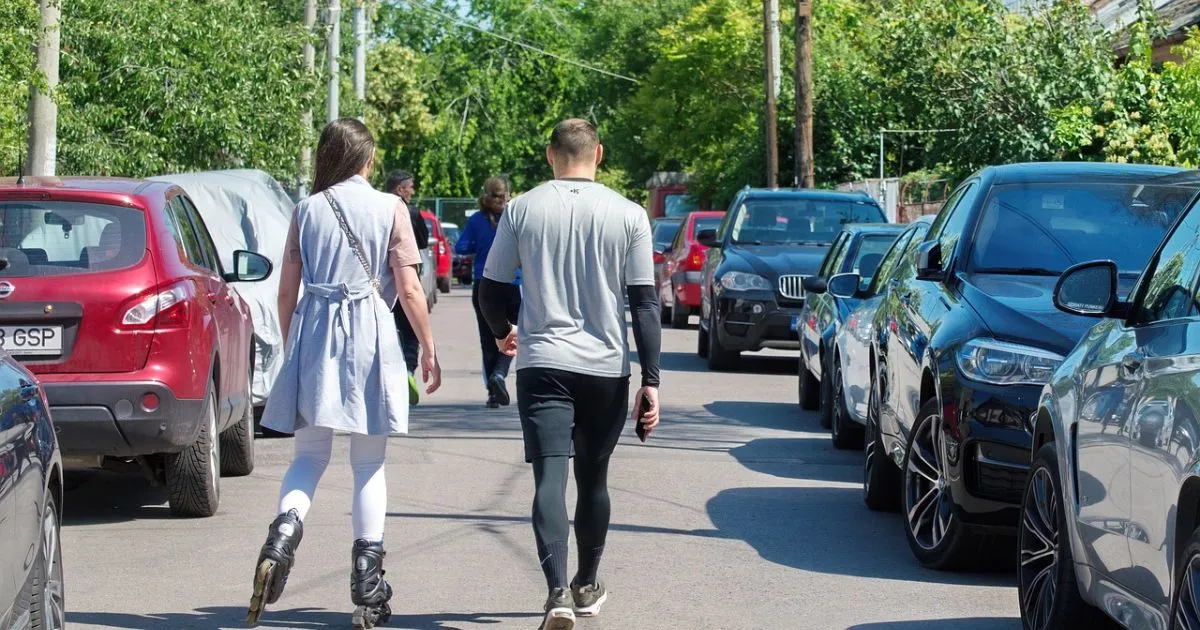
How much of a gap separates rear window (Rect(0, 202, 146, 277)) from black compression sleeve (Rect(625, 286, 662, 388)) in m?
2.87

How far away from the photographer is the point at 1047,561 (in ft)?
19.6

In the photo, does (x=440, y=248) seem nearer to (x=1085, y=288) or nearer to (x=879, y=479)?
(x=879, y=479)

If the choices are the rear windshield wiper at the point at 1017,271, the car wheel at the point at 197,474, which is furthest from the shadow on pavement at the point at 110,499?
the rear windshield wiper at the point at 1017,271

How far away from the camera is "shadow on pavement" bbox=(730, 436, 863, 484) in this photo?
35.1 feet

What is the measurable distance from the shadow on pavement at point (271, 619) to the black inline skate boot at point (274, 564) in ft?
0.67

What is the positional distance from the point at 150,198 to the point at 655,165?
59.9 m

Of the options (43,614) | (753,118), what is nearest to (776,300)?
(43,614)

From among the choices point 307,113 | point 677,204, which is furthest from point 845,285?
point 677,204

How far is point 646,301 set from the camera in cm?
633

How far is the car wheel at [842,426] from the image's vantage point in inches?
458

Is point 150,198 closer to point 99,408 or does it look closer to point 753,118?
point 99,408

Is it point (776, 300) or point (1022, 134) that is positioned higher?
point (1022, 134)

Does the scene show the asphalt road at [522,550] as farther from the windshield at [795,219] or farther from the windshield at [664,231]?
the windshield at [664,231]

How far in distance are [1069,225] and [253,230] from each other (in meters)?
6.33
